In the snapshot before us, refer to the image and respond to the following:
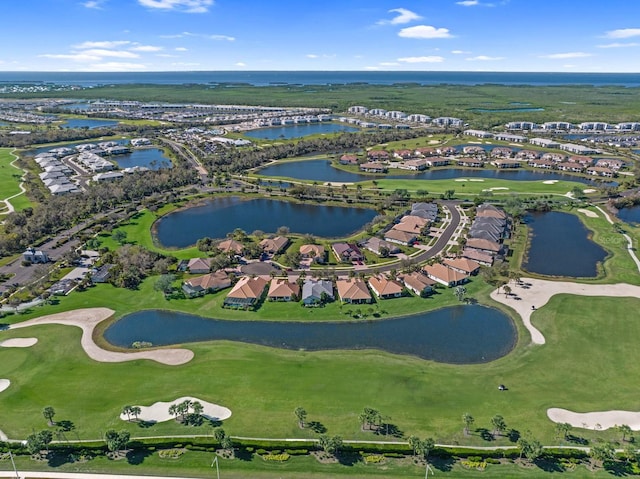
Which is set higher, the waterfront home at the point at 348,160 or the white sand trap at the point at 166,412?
the waterfront home at the point at 348,160

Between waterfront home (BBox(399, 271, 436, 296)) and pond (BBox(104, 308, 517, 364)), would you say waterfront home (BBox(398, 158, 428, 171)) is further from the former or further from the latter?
pond (BBox(104, 308, 517, 364))

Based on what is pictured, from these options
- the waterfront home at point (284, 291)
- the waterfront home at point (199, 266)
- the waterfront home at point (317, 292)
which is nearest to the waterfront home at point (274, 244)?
the waterfront home at point (199, 266)

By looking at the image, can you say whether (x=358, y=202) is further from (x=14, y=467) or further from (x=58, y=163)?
(x=58, y=163)

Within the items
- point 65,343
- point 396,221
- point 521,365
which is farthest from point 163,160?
point 521,365

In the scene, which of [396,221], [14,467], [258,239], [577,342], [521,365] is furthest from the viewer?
[396,221]

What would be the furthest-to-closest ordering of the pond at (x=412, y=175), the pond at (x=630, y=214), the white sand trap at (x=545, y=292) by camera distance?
1. the pond at (x=412, y=175)
2. the pond at (x=630, y=214)
3. the white sand trap at (x=545, y=292)

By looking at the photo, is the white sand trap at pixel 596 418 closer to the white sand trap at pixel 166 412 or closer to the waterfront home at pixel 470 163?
the white sand trap at pixel 166 412
